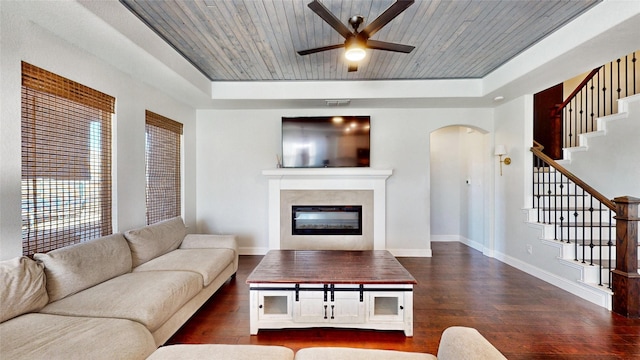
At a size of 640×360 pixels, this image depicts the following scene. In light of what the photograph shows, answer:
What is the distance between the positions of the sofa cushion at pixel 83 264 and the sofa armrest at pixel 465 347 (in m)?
2.53

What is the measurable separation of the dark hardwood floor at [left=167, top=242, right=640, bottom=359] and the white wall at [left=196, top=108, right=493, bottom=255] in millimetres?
1384

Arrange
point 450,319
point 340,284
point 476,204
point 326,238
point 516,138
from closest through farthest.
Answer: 1. point 340,284
2. point 450,319
3. point 516,138
4. point 326,238
5. point 476,204

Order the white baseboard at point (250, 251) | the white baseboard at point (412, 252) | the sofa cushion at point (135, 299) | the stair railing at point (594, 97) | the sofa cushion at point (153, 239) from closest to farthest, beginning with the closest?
1. the sofa cushion at point (135, 299)
2. the sofa cushion at point (153, 239)
3. the stair railing at point (594, 97)
4. the white baseboard at point (412, 252)
5. the white baseboard at point (250, 251)

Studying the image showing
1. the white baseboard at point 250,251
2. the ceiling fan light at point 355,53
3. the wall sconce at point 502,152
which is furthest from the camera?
the white baseboard at point 250,251

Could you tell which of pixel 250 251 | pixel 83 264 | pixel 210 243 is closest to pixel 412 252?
pixel 250 251

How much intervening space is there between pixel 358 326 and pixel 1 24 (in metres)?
3.52

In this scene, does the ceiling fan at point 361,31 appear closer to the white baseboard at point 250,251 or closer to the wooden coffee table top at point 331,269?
the wooden coffee table top at point 331,269

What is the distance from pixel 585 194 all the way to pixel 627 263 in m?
1.82

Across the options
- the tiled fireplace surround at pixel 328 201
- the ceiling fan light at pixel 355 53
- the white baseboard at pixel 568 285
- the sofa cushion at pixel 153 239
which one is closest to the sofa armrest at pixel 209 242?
the sofa cushion at pixel 153 239

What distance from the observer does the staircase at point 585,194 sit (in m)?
3.09

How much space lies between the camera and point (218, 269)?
2945mm

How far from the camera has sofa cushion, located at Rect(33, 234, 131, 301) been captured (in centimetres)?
198

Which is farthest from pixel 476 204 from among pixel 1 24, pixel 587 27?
pixel 1 24

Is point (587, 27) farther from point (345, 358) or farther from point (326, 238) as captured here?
point (326, 238)
